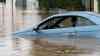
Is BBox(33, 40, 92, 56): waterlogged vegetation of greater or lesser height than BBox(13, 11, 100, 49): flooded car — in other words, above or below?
below

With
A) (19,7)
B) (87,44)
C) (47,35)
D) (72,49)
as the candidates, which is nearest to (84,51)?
(72,49)

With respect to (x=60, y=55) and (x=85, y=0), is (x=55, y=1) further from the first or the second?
(x=60, y=55)

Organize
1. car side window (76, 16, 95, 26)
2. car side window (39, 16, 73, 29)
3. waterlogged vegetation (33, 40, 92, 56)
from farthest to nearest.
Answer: car side window (39, 16, 73, 29)
car side window (76, 16, 95, 26)
waterlogged vegetation (33, 40, 92, 56)

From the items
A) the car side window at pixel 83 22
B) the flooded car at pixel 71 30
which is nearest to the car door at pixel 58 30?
the flooded car at pixel 71 30

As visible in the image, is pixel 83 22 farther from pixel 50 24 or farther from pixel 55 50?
pixel 55 50

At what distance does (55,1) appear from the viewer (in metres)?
24.1

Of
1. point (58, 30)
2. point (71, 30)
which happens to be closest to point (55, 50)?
point (71, 30)

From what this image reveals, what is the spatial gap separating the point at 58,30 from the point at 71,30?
45 centimetres

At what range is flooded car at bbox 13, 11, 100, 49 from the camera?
34.9 ft

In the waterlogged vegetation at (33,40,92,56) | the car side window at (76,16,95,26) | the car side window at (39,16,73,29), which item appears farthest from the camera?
the car side window at (39,16,73,29)

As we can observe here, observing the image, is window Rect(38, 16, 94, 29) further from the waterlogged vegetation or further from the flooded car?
the waterlogged vegetation

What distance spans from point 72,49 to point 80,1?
14118 millimetres

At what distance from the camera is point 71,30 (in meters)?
10.8

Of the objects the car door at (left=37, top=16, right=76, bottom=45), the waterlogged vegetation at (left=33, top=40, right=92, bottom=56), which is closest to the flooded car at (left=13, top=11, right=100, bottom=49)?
the car door at (left=37, top=16, right=76, bottom=45)
